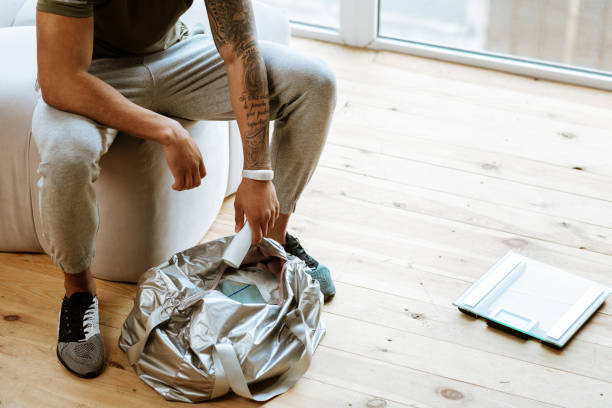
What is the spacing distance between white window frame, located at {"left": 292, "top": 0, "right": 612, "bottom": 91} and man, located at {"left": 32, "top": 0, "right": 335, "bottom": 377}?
1.19 metres

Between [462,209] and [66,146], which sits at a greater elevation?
[66,146]

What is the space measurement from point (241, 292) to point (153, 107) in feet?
1.45

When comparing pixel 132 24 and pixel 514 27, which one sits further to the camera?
pixel 514 27

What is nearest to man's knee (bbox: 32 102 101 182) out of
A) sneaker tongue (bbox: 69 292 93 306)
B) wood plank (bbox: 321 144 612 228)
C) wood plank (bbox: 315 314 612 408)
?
sneaker tongue (bbox: 69 292 93 306)

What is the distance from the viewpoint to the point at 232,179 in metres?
2.12

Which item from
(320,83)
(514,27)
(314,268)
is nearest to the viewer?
(320,83)

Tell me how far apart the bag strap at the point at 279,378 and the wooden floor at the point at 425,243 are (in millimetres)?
25

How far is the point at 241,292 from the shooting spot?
1639 millimetres

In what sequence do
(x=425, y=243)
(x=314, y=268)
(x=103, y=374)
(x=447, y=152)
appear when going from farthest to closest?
(x=447, y=152), (x=425, y=243), (x=314, y=268), (x=103, y=374)

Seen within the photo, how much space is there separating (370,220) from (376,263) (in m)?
0.18

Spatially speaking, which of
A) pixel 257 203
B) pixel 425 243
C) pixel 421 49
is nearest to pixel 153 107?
pixel 257 203

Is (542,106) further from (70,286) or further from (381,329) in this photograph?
(70,286)

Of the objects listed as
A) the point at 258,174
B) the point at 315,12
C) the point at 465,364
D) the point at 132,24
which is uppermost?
the point at 132,24

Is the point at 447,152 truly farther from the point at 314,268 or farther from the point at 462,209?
the point at 314,268
